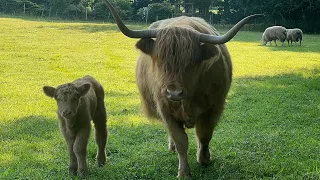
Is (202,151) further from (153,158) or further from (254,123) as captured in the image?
(254,123)

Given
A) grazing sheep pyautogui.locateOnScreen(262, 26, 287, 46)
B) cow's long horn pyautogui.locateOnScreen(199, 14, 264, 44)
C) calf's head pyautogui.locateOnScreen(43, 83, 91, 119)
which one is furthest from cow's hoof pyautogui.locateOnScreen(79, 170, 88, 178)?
grazing sheep pyautogui.locateOnScreen(262, 26, 287, 46)

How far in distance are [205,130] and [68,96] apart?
2.12 metres

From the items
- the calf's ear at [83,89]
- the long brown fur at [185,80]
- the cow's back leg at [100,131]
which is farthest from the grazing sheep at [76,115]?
the long brown fur at [185,80]

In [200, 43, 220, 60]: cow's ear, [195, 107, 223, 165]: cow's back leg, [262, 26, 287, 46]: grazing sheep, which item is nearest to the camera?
[200, 43, 220, 60]: cow's ear

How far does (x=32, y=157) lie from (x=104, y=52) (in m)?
19.3

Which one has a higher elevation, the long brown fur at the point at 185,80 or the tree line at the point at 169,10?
the tree line at the point at 169,10

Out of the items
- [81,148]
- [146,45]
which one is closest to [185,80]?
[146,45]

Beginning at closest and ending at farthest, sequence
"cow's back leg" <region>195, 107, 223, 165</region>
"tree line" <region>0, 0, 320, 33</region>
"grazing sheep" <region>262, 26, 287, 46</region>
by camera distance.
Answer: "cow's back leg" <region>195, 107, 223, 165</region> < "grazing sheep" <region>262, 26, 287, 46</region> < "tree line" <region>0, 0, 320, 33</region>

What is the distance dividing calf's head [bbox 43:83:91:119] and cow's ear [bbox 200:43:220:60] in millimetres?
1580

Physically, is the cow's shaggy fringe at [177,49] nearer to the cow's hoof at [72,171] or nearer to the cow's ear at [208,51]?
the cow's ear at [208,51]

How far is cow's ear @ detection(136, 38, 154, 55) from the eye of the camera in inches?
243

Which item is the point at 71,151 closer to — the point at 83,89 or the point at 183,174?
the point at 83,89

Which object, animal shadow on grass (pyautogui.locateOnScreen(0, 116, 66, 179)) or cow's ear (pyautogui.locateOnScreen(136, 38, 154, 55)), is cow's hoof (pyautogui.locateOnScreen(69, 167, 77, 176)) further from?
cow's ear (pyautogui.locateOnScreen(136, 38, 154, 55))

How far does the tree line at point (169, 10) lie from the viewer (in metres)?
58.6
